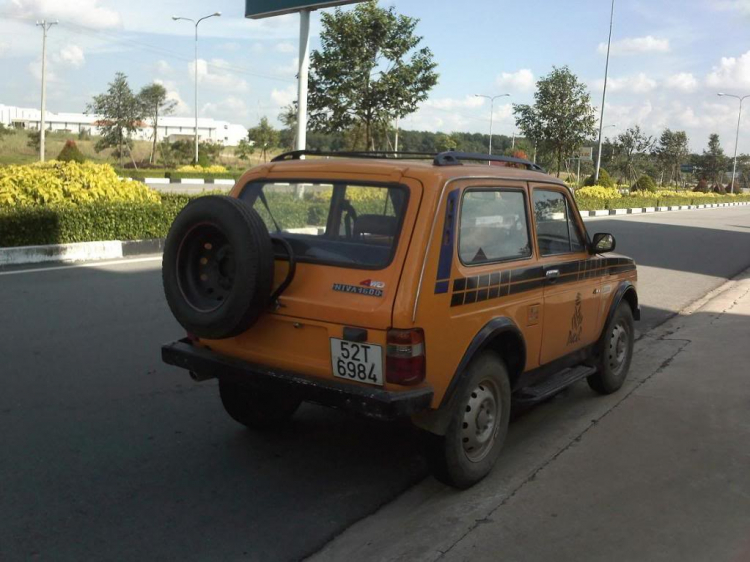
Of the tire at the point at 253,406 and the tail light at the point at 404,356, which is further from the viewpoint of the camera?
the tire at the point at 253,406

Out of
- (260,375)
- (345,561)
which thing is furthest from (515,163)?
(345,561)

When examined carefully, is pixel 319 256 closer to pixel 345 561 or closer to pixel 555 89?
pixel 345 561

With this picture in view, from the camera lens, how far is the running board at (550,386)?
172 inches

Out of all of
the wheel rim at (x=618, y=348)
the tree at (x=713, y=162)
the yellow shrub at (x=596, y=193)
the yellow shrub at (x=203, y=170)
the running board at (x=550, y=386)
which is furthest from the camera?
the tree at (x=713, y=162)

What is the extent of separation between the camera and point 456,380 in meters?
3.72

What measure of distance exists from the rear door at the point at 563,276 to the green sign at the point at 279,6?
46.0 ft

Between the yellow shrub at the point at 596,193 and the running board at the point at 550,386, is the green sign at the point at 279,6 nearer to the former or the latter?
the running board at the point at 550,386

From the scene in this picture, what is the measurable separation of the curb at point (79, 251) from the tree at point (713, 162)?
85.8 metres

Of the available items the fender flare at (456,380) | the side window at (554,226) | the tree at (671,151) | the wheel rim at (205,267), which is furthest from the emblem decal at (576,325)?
the tree at (671,151)

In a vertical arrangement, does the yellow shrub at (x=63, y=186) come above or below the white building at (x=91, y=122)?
below

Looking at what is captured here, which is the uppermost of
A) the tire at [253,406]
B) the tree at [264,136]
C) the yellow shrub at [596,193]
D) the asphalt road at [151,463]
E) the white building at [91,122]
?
the white building at [91,122]

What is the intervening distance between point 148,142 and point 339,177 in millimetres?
72047

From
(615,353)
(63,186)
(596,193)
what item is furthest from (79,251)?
(596,193)

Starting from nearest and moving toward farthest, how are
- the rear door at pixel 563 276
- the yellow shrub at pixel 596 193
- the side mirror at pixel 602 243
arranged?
the rear door at pixel 563 276 → the side mirror at pixel 602 243 → the yellow shrub at pixel 596 193
